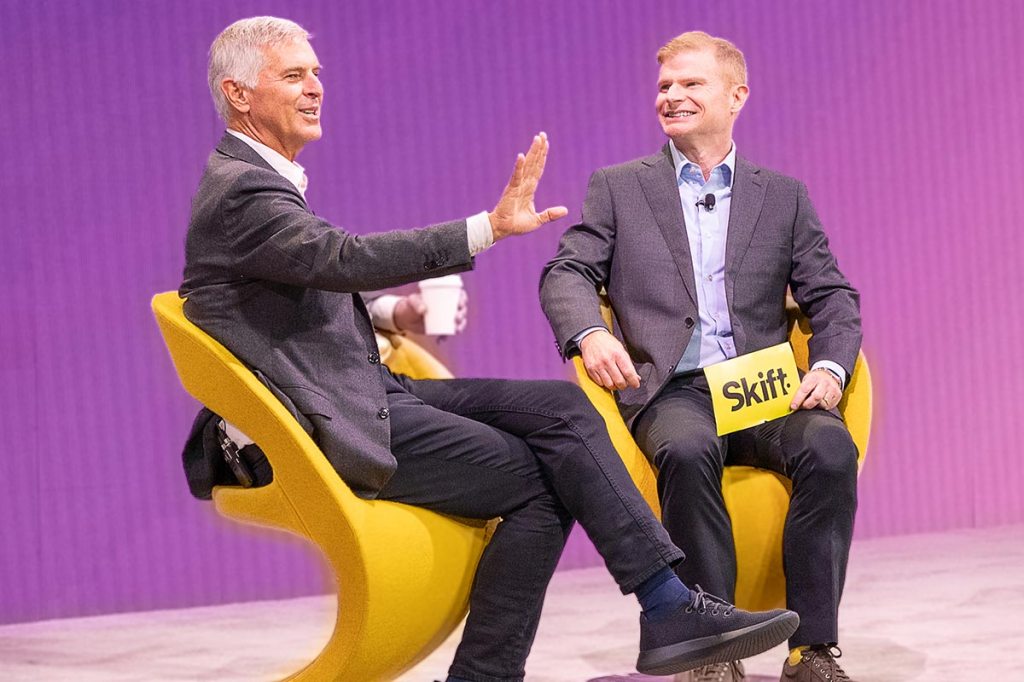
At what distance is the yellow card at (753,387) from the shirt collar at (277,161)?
0.90 metres

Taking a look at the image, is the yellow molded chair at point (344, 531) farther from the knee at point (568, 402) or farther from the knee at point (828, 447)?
the knee at point (828, 447)

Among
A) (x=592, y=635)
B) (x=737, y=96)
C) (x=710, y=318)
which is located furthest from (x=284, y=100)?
(x=592, y=635)

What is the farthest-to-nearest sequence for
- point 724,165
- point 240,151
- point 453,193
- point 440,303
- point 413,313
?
point 453,193, point 413,313, point 440,303, point 724,165, point 240,151

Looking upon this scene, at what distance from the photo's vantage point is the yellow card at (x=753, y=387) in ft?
8.72

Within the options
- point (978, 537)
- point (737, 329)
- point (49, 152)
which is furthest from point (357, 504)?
point (978, 537)

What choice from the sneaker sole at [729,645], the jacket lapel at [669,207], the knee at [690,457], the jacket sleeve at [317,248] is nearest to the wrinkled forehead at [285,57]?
the jacket sleeve at [317,248]

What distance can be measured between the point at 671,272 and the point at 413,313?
0.76 m

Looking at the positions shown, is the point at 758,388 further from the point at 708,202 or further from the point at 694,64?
the point at 694,64

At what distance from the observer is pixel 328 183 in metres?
4.22

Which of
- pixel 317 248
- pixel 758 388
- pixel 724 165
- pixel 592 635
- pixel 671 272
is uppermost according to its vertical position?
pixel 724 165

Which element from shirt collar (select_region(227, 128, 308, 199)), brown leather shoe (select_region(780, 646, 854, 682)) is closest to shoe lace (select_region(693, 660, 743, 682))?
brown leather shoe (select_region(780, 646, 854, 682))

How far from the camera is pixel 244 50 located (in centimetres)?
240

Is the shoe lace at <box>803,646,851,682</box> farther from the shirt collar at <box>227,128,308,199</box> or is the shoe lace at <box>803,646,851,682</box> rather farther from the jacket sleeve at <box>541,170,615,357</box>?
the shirt collar at <box>227,128,308,199</box>

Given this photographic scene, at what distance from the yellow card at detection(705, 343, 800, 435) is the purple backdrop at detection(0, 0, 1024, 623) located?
1.81 m
